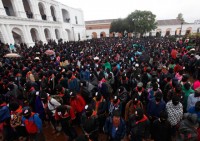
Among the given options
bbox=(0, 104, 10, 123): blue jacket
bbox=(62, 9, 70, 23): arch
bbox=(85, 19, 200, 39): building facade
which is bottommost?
bbox=(0, 104, 10, 123): blue jacket

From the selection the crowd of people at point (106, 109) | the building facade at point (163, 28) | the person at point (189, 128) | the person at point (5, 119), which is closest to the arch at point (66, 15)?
the building facade at point (163, 28)

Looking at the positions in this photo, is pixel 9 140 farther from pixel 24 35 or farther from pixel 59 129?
pixel 24 35

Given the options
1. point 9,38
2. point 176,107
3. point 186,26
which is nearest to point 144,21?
point 186,26

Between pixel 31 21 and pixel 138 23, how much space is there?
93.1ft

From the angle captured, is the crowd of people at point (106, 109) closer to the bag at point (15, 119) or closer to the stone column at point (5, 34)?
the bag at point (15, 119)

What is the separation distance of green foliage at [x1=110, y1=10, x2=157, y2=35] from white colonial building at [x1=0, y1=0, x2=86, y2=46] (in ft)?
50.5

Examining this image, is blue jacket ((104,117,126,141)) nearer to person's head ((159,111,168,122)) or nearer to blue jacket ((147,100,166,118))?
person's head ((159,111,168,122))

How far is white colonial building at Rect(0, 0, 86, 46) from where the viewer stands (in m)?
15.1

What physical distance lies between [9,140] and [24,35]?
55.5 ft

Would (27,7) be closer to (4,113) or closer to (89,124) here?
(4,113)

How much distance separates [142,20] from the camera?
36781 millimetres

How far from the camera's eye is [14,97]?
446cm

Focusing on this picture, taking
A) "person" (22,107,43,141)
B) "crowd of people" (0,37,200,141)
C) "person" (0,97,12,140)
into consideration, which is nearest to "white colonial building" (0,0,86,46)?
"crowd of people" (0,37,200,141)

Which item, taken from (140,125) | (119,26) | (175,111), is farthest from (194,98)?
(119,26)
